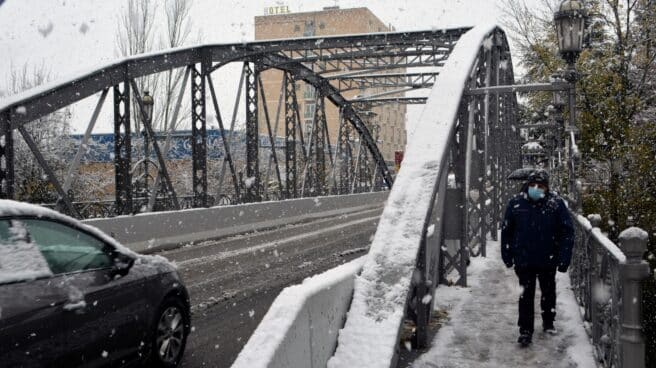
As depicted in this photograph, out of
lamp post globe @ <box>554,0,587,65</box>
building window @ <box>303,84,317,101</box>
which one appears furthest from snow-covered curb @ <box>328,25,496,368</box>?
building window @ <box>303,84,317,101</box>

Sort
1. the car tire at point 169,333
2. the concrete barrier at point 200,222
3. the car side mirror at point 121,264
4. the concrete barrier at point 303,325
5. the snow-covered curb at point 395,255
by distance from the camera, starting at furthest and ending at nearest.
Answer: the concrete barrier at point 200,222 < the car tire at point 169,333 < the car side mirror at point 121,264 < the snow-covered curb at point 395,255 < the concrete barrier at point 303,325

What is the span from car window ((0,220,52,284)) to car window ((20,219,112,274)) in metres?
0.08

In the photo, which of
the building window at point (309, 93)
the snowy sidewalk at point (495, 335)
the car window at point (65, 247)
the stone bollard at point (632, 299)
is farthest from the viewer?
the building window at point (309, 93)

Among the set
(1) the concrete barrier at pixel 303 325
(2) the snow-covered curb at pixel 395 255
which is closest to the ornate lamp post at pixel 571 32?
(2) the snow-covered curb at pixel 395 255

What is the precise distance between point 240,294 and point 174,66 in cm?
1039

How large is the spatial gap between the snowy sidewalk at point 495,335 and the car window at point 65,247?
2450 mm

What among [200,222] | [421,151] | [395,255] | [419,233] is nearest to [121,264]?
[395,255]

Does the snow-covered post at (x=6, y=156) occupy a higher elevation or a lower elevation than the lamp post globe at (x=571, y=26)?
lower

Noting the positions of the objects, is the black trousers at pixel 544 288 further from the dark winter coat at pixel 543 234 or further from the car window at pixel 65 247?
the car window at pixel 65 247

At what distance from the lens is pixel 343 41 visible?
66.9 feet

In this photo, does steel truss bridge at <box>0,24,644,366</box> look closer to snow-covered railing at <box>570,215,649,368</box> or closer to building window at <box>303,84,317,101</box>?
snow-covered railing at <box>570,215,649,368</box>

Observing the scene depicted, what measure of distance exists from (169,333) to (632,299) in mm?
3502

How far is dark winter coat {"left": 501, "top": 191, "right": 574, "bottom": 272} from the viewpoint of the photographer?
571 cm

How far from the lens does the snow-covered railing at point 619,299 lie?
11.9 ft
